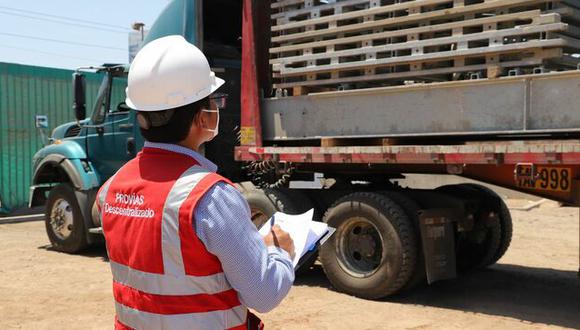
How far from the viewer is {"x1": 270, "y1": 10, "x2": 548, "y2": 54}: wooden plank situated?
4914 mm

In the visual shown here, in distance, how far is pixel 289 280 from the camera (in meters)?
1.89

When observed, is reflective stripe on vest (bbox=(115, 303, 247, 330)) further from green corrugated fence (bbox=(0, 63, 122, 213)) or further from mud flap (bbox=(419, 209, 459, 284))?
green corrugated fence (bbox=(0, 63, 122, 213))

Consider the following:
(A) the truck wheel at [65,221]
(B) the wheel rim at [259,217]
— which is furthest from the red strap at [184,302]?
(A) the truck wheel at [65,221]

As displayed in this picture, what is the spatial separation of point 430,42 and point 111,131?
196 inches

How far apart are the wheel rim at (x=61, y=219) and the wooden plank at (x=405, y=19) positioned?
174 inches

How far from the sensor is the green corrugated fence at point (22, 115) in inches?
524

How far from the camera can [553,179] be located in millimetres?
5270

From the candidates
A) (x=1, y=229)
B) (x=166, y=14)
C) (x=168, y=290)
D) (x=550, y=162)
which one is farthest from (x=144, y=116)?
(x=1, y=229)

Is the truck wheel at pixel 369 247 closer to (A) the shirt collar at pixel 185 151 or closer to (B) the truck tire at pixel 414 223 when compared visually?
(B) the truck tire at pixel 414 223

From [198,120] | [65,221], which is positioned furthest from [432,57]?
[65,221]

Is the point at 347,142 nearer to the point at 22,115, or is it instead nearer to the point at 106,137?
the point at 106,137

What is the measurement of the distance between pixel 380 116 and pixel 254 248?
13.9 ft

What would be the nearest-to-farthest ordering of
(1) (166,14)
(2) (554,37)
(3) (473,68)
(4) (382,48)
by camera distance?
(2) (554,37), (3) (473,68), (4) (382,48), (1) (166,14)

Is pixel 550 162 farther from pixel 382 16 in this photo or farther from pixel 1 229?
pixel 1 229
